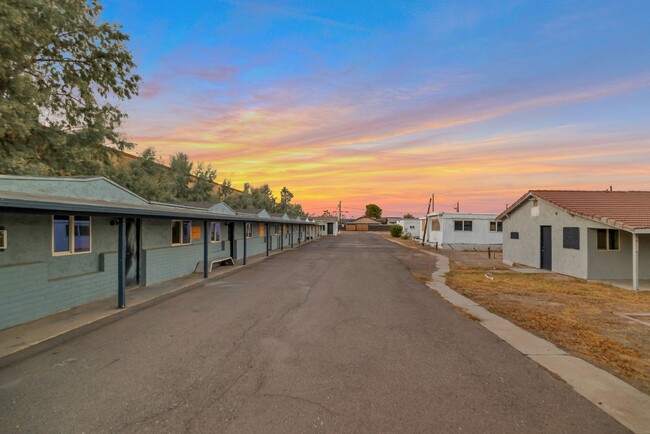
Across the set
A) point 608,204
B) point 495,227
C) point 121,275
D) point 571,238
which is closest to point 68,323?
point 121,275

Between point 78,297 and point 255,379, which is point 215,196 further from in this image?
point 255,379

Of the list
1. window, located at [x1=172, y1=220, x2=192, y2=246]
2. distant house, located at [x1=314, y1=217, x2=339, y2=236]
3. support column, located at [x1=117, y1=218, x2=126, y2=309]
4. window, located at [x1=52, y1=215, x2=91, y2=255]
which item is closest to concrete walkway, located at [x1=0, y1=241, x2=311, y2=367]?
support column, located at [x1=117, y1=218, x2=126, y2=309]

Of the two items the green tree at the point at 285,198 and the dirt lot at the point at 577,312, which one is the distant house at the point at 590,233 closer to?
the dirt lot at the point at 577,312

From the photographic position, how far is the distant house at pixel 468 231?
3300 centimetres

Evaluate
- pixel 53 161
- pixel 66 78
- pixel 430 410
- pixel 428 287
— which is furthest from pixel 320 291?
pixel 66 78

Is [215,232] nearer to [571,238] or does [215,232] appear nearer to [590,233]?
[571,238]

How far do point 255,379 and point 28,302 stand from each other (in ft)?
21.3

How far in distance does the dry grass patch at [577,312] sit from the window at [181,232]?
39.4 ft

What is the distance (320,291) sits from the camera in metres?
11.7

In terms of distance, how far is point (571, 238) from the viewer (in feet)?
50.7

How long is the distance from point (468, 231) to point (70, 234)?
3226 cm

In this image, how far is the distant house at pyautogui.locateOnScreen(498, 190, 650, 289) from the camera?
45.6 ft

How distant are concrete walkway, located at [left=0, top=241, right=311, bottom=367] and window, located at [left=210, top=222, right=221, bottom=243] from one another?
23.9ft

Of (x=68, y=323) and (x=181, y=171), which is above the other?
(x=181, y=171)
